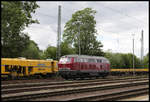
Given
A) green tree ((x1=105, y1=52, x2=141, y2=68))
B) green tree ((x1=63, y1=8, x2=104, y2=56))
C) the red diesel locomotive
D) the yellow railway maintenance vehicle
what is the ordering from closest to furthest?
the yellow railway maintenance vehicle
the red diesel locomotive
green tree ((x1=63, y1=8, x2=104, y2=56))
green tree ((x1=105, y1=52, x2=141, y2=68))

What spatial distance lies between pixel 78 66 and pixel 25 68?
6.65m

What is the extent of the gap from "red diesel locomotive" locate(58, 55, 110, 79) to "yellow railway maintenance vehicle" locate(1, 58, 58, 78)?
12.0 ft

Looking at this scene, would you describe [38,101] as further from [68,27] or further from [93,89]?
[68,27]

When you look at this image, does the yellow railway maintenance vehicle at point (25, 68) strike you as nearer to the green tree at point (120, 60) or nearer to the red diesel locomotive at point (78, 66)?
the red diesel locomotive at point (78, 66)

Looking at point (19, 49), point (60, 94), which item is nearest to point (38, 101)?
point (60, 94)

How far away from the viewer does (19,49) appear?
99.3ft

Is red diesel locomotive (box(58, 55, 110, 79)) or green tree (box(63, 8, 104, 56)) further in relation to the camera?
green tree (box(63, 8, 104, 56))

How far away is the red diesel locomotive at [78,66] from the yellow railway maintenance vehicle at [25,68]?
366 cm

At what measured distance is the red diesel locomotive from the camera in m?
26.6

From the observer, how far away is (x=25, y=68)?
28.3 m

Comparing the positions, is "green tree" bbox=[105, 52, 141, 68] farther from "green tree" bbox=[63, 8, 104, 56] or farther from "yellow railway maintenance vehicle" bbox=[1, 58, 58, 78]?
"yellow railway maintenance vehicle" bbox=[1, 58, 58, 78]

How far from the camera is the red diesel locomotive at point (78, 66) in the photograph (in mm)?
26648

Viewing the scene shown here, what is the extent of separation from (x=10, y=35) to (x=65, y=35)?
34.2 meters

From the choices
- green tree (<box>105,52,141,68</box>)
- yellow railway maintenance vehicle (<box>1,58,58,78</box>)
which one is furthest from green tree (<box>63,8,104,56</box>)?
yellow railway maintenance vehicle (<box>1,58,58,78</box>)
